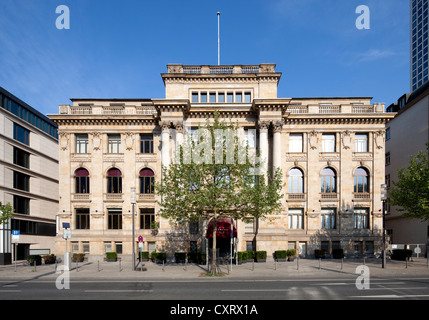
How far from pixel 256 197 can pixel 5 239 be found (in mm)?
32864

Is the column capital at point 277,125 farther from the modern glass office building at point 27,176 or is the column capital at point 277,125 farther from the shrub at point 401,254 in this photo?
A: the modern glass office building at point 27,176

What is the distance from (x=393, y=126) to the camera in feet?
152

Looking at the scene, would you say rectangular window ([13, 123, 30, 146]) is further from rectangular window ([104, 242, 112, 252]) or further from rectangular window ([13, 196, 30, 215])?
rectangular window ([104, 242, 112, 252])

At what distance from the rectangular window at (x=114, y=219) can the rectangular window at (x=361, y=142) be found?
1146 inches

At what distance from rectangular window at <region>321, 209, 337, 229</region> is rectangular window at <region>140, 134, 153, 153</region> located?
71.5ft

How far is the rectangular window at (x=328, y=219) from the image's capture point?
33.3m

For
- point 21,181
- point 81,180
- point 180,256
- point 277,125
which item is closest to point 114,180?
point 81,180

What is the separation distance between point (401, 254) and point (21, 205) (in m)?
47.6

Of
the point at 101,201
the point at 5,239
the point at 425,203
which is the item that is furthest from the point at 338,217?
the point at 5,239

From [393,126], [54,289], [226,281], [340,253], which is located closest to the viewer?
[54,289]

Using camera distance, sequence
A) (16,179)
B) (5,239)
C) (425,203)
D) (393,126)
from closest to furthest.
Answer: (425,203)
(5,239)
(16,179)
(393,126)

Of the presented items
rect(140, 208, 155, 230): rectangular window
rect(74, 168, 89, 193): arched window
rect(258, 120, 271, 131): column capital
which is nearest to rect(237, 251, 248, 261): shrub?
rect(140, 208, 155, 230): rectangular window

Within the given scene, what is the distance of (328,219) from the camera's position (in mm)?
33406

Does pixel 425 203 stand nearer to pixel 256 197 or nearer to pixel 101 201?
pixel 256 197
